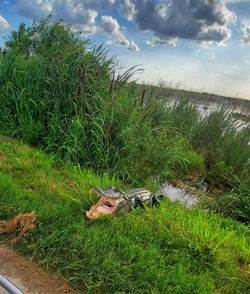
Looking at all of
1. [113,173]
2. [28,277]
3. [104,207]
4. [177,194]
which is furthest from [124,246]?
[177,194]

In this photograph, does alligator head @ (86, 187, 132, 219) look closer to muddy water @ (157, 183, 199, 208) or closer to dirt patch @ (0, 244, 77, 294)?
dirt patch @ (0, 244, 77, 294)

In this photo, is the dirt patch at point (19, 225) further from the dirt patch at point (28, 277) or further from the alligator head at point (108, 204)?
the alligator head at point (108, 204)

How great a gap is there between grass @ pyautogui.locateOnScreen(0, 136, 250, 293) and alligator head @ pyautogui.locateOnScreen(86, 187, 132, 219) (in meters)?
0.09

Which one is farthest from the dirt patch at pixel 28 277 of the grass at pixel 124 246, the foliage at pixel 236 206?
the foliage at pixel 236 206

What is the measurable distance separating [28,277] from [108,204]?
43.9 inches

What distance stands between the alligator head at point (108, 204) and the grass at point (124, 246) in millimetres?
89

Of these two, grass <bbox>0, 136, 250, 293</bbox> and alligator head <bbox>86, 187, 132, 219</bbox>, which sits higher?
alligator head <bbox>86, 187, 132, 219</bbox>

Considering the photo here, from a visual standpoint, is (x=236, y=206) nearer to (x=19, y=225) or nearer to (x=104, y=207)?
(x=104, y=207)

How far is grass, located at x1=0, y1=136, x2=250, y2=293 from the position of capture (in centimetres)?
326

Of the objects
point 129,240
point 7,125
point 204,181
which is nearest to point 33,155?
point 7,125

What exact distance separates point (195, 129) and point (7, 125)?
4.38 meters

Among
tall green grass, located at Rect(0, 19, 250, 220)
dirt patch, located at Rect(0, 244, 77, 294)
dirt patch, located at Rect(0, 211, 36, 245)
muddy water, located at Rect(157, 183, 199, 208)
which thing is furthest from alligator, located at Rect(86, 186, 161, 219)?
muddy water, located at Rect(157, 183, 199, 208)

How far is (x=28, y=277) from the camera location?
3227 millimetres

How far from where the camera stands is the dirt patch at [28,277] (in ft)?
10.3
